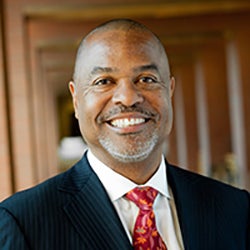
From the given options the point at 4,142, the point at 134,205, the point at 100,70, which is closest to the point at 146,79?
the point at 100,70

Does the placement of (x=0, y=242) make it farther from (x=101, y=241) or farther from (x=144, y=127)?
(x=144, y=127)

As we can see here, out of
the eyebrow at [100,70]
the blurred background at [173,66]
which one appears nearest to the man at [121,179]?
the eyebrow at [100,70]

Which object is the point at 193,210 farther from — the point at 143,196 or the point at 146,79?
the point at 146,79

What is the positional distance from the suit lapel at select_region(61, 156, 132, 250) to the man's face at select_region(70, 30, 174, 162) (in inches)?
4.7

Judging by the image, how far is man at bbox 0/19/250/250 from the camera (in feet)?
5.21

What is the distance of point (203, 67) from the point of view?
35.1 ft

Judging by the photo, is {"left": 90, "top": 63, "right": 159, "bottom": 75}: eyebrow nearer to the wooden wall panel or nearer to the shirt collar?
the shirt collar

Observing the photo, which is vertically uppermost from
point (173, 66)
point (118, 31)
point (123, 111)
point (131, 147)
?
point (173, 66)

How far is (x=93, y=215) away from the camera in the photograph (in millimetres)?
1632

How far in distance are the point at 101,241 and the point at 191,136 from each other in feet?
39.2

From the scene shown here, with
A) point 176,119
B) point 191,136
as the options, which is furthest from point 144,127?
point 176,119

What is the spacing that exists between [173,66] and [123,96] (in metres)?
12.1

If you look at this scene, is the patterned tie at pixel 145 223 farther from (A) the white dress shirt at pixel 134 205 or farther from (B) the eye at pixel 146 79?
(B) the eye at pixel 146 79

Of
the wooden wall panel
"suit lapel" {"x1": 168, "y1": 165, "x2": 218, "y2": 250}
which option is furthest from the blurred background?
"suit lapel" {"x1": 168, "y1": 165, "x2": 218, "y2": 250}
